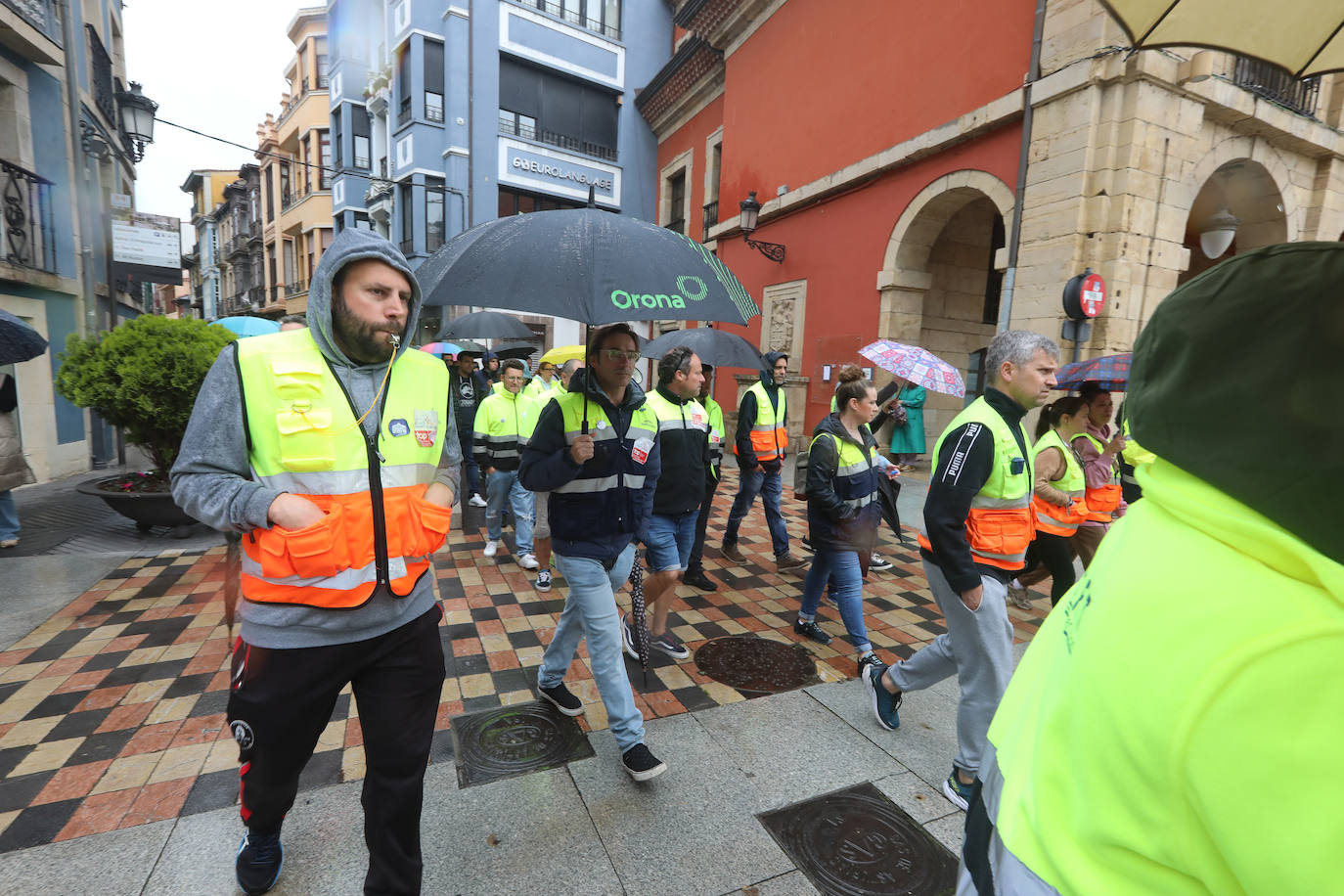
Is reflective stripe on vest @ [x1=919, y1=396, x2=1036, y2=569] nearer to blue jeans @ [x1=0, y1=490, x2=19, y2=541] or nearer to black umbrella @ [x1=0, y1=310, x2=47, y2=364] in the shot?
black umbrella @ [x1=0, y1=310, x2=47, y2=364]

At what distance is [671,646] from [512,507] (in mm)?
2411

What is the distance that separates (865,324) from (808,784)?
9.13 meters

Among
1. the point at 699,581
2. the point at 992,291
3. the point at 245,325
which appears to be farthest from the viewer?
the point at 992,291

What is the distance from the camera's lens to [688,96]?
18000mm

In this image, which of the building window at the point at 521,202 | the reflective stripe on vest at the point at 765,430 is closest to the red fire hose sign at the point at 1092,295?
the reflective stripe on vest at the point at 765,430

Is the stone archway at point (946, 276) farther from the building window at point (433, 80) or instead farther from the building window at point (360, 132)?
the building window at point (360, 132)

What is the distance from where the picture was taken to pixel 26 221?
27.2 feet

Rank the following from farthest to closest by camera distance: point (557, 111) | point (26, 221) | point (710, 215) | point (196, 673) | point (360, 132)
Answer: point (360, 132)
point (557, 111)
point (710, 215)
point (26, 221)
point (196, 673)

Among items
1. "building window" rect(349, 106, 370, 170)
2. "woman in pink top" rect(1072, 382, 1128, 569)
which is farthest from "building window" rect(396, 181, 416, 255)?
"woman in pink top" rect(1072, 382, 1128, 569)

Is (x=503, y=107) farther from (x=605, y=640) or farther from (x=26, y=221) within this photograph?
(x=605, y=640)

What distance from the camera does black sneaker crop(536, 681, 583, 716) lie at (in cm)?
325

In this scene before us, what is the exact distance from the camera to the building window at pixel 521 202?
66.5 feet

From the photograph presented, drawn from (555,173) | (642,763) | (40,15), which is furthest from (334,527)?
(555,173)

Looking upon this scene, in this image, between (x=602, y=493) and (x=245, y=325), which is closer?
(x=602, y=493)
